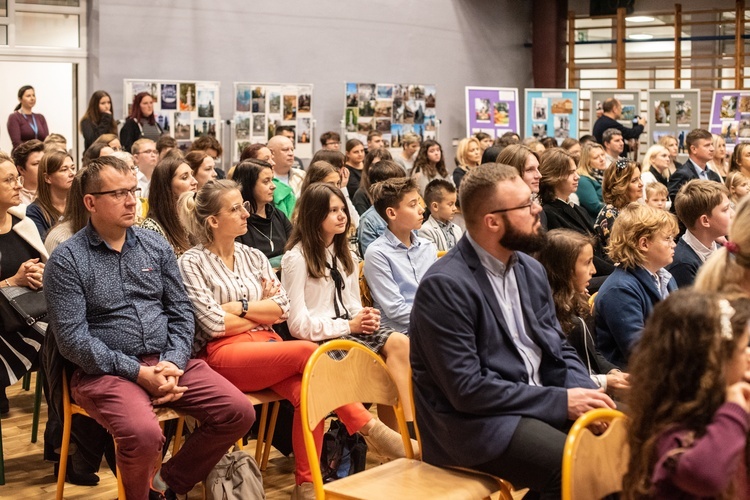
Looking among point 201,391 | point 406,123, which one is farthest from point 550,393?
point 406,123

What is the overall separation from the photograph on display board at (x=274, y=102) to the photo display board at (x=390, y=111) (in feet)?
3.25

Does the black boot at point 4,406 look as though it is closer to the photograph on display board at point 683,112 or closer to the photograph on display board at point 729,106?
the photograph on display board at point 683,112

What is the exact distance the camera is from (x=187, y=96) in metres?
10.1

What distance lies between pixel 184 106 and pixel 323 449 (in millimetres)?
7045

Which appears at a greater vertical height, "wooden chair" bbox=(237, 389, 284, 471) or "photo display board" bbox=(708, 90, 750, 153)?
"photo display board" bbox=(708, 90, 750, 153)

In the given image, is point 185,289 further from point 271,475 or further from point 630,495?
point 630,495

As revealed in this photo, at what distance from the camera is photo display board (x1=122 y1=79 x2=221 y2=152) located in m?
9.78

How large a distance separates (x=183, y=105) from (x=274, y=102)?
124 cm

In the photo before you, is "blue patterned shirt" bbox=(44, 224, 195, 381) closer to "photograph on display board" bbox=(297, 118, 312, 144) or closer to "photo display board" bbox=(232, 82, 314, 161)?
"photo display board" bbox=(232, 82, 314, 161)

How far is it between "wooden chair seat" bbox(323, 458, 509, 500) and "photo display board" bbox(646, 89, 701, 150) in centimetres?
999

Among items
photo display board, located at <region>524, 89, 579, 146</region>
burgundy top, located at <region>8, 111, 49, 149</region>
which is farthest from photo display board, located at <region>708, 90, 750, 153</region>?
burgundy top, located at <region>8, 111, 49, 149</region>

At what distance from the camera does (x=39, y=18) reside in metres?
9.70

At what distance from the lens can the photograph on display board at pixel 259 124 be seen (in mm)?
10758

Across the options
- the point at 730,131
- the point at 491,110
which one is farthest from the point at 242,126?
the point at 730,131
